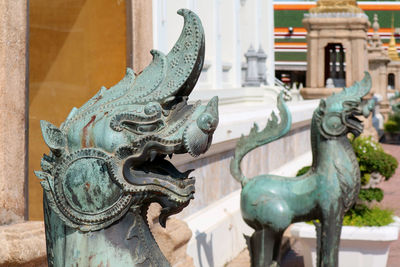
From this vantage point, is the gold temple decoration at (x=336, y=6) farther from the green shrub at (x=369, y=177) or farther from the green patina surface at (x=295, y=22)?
the green patina surface at (x=295, y=22)

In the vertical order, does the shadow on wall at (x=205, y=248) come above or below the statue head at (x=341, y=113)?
below

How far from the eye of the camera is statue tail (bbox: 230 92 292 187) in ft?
14.0

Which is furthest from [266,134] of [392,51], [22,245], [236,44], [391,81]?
[391,81]

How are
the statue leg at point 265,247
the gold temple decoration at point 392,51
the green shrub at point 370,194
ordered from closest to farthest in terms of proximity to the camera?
the statue leg at point 265,247 < the green shrub at point 370,194 < the gold temple decoration at point 392,51

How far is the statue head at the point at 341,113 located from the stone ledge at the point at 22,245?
207 centimetres

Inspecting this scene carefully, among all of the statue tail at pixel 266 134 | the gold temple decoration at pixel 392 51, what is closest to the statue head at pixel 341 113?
the statue tail at pixel 266 134

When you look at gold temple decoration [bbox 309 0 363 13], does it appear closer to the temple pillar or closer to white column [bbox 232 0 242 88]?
white column [bbox 232 0 242 88]

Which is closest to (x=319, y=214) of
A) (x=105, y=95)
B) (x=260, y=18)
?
(x=105, y=95)

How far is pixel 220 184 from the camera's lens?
6.20 meters

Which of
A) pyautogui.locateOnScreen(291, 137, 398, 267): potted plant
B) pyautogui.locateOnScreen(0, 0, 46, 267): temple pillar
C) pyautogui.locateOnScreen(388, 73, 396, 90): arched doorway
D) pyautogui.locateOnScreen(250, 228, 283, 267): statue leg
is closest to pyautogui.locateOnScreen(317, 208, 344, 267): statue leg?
pyautogui.locateOnScreen(250, 228, 283, 267): statue leg

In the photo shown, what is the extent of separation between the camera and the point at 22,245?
283 centimetres

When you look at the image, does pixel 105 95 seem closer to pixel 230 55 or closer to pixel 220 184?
pixel 220 184

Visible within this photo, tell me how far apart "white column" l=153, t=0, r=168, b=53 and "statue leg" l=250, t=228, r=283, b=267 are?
2398 mm

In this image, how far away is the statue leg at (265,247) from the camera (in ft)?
14.6
